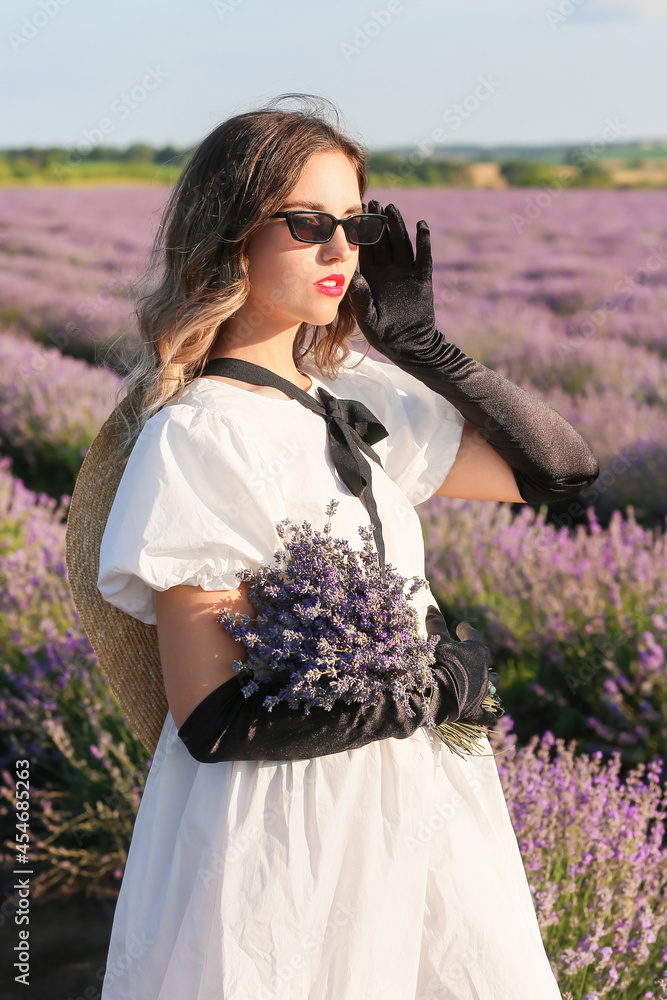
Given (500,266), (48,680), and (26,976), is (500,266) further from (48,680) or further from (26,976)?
(26,976)

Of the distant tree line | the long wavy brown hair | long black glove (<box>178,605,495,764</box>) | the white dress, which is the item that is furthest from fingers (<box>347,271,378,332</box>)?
the distant tree line

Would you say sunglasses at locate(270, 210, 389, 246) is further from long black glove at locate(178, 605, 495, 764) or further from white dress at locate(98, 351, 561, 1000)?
long black glove at locate(178, 605, 495, 764)

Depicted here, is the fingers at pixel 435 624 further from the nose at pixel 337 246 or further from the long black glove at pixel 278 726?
the nose at pixel 337 246

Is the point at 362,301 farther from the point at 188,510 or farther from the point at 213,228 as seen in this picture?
the point at 188,510

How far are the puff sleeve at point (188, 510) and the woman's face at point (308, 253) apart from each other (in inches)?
A: 11.2

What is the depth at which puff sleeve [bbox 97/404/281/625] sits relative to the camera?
52.3 inches

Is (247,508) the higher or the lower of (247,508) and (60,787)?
the higher

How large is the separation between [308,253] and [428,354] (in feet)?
1.07

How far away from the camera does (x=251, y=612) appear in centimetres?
141

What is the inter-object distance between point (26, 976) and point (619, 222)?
34.3 feet

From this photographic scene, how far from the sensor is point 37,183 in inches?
692

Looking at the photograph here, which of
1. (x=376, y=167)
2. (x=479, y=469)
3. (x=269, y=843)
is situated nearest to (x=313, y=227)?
(x=479, y=469)

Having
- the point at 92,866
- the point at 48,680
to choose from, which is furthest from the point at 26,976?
the point at 48,680

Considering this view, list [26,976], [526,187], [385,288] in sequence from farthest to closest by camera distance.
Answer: [526,187] < [26,976] < [385,288]
